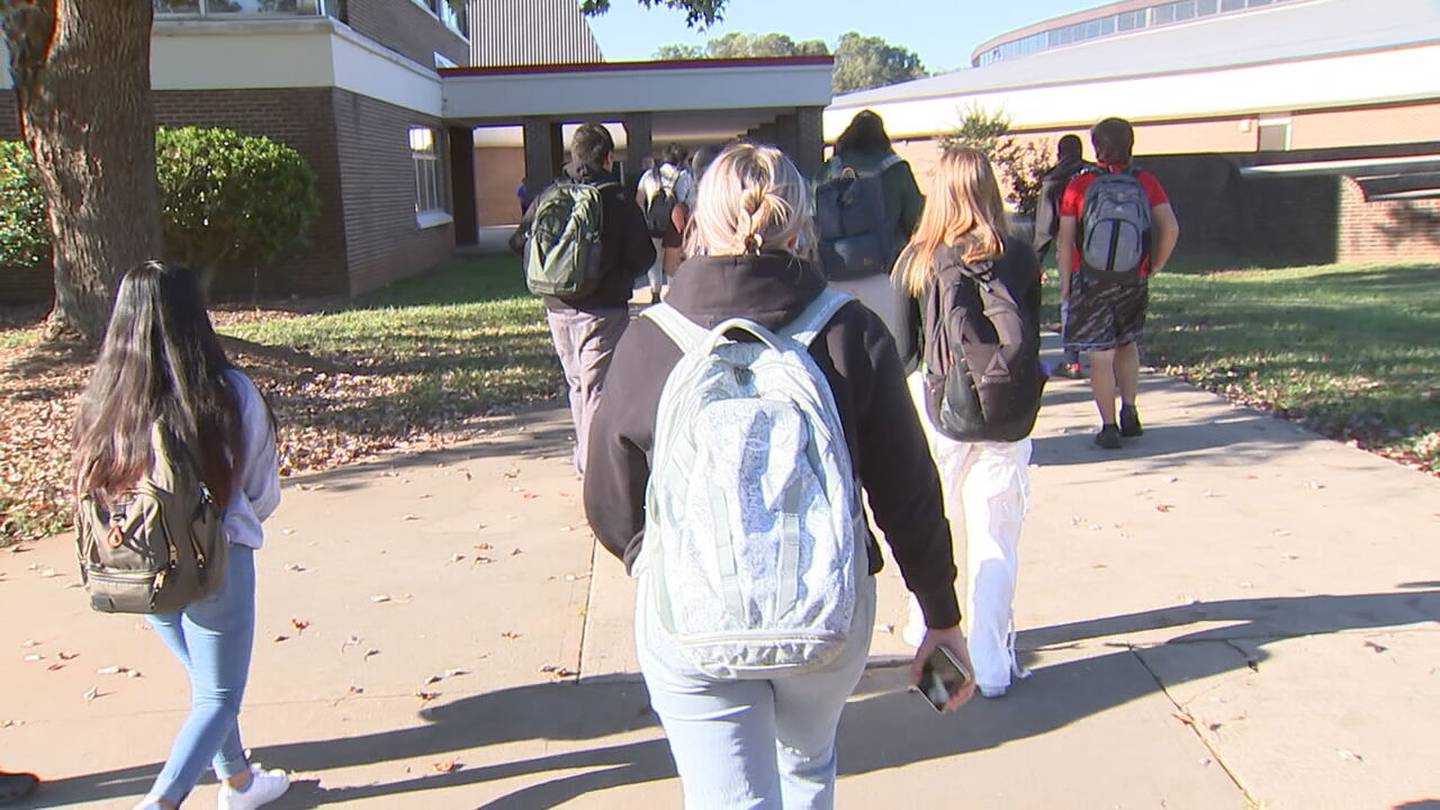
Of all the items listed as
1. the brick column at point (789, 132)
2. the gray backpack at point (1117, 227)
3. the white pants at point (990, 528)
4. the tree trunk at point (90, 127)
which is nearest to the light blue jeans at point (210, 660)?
the white pants at point (990, 528)

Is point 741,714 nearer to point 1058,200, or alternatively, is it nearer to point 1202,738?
point 1202,738

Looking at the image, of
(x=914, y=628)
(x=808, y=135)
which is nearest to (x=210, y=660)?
(x=914, y=628)

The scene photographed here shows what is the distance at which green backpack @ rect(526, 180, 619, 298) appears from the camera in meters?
5.59

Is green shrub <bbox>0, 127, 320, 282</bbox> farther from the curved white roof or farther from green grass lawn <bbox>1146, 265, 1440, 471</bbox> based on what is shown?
the curved white roof

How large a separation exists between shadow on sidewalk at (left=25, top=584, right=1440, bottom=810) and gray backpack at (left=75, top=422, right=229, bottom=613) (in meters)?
0.93

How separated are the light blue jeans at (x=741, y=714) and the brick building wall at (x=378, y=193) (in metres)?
14.7

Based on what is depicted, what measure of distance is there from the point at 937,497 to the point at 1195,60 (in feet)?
112

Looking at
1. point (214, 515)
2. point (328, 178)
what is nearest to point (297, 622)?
point (214, 515)

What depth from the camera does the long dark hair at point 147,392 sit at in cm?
295

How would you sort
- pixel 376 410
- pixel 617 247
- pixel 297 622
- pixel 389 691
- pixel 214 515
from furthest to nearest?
1. pixel 376 410
2. pixel 617 247
3. pixel 297 622
4. pixel 389 691
5. pixel 214 515

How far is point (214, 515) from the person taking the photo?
299 cm

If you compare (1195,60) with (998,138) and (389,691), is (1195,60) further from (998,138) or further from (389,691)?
Answer: (389,691)

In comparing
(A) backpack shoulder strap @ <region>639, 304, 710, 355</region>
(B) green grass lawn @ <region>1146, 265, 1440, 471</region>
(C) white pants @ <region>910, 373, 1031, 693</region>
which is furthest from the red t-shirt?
(A) backpack shoulder strap @ <region>639, 304, 710, 355</region>

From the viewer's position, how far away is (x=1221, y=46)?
115 feet
